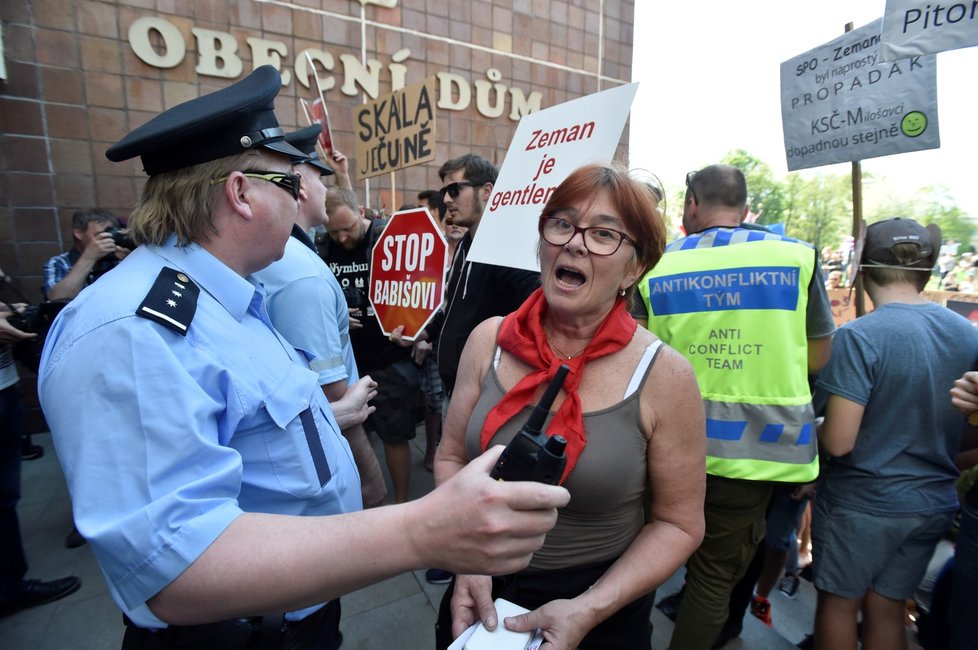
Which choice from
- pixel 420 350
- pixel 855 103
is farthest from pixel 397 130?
pixel 855 103

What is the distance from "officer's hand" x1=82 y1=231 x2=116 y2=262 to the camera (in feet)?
12.3

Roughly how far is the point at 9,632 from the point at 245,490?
2.68m

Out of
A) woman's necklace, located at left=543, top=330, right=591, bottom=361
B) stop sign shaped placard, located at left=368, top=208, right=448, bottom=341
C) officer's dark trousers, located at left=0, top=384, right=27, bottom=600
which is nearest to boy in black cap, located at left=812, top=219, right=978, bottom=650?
woman's necklace, located at left=543, top=330, right=591, bottom=361

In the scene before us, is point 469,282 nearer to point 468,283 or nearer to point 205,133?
point 468,283

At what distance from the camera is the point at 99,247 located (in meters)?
3.77

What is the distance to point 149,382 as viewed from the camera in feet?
2.60

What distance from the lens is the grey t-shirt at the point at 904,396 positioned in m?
1.90

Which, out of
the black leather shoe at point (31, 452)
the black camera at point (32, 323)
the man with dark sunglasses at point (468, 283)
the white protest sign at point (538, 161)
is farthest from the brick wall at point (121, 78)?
the white protest sign at point (538, 161)

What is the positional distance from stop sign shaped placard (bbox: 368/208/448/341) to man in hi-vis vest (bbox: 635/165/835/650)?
1.26 m

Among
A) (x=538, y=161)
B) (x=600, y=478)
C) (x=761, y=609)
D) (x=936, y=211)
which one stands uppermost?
(x=936, y=211)

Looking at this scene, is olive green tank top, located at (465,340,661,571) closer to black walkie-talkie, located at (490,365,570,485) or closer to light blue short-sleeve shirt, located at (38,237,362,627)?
black walkie-talkie, located at (490,365,570,485)

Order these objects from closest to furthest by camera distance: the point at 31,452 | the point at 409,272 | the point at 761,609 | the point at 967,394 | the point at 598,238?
the point at 598,238 → the point at 967,394 → the point at 761,609 → the point at 409,272 → the point at 31,452

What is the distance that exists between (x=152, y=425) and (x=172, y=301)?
0.27 m

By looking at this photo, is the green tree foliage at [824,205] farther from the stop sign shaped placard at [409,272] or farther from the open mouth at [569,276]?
the open mouth at [569,276]
